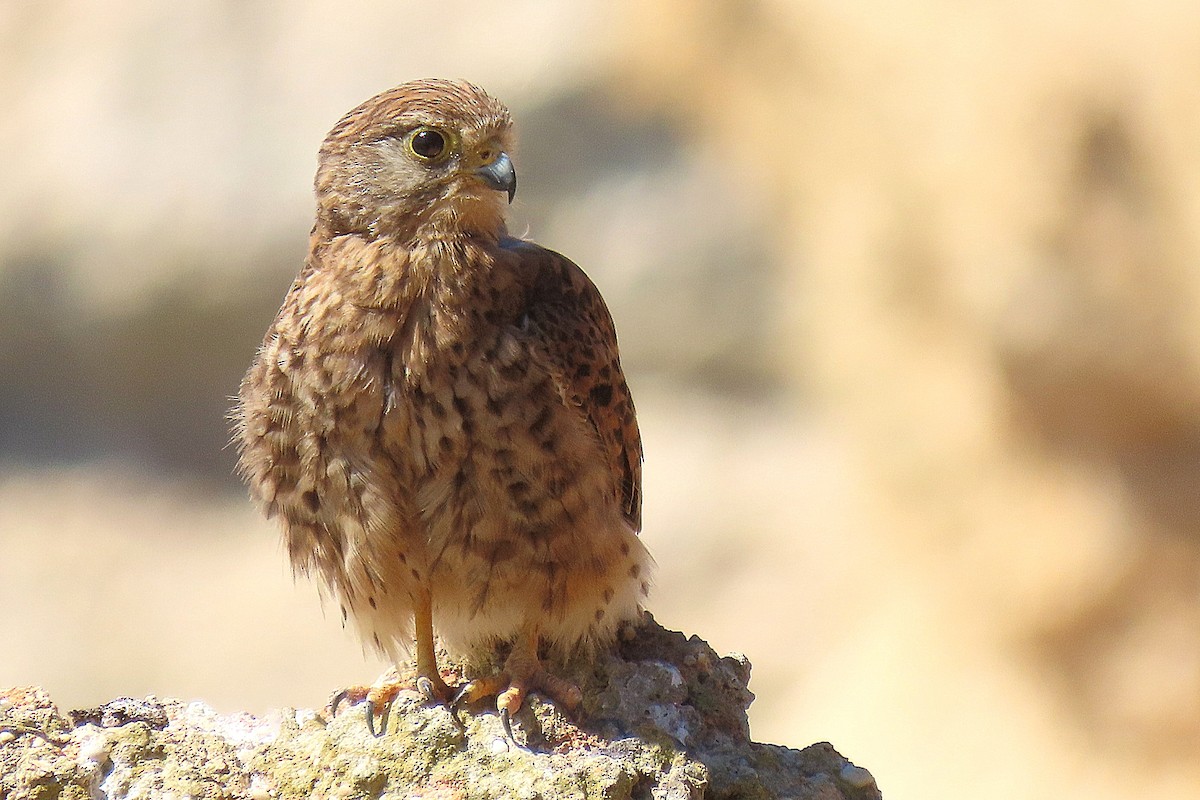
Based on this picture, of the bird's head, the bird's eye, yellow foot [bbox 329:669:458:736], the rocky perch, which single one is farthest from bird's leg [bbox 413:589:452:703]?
the bird's eye

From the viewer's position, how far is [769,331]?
8.39 metres

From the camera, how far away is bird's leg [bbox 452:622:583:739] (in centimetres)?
303

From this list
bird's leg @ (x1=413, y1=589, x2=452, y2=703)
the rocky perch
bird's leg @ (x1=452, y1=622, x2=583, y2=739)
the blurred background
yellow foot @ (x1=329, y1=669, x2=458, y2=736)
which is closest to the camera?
the rocky perch

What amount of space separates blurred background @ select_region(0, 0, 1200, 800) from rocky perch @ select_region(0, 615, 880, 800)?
335 centimetres

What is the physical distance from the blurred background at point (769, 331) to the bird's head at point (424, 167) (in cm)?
275

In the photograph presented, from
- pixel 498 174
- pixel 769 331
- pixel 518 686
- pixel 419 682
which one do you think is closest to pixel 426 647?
pixel 419 682

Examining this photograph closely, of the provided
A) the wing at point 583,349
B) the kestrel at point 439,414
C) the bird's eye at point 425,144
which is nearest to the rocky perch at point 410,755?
the kestrel at point 439,414

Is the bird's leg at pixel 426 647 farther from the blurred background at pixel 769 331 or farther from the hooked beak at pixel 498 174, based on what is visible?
the blurred background at pixel 769 331

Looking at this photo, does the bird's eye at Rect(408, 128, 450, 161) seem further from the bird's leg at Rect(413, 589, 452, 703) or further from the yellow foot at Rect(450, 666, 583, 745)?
the yellow foot at Rect(450, 666, 583, 745)

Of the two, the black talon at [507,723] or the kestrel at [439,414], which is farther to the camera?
the kestrel at [439,414]

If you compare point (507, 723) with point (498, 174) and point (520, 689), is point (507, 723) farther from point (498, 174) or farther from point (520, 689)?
point (498, 174)

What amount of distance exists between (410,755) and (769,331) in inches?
230

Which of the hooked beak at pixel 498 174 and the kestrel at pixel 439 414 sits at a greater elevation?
the hooked beak at pixel 498 174

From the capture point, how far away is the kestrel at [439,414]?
10.2 feet
